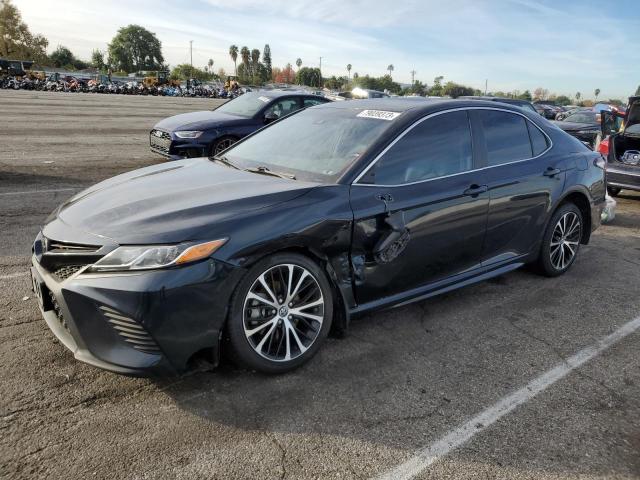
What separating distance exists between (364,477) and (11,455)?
1.60 m

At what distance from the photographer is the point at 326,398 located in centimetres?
300

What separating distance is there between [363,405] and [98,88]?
59.3m

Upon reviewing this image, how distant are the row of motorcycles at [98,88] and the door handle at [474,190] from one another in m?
54.4

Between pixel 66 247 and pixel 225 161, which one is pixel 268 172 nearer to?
pixel 225 161

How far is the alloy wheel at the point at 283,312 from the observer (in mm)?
3035

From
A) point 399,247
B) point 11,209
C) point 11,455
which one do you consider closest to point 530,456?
point 399,247

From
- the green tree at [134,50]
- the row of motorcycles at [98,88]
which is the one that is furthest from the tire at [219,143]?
the green tree at [134,50]

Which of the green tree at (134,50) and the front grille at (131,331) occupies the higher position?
the green tree at (134,50)

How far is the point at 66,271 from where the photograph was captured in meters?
2.85

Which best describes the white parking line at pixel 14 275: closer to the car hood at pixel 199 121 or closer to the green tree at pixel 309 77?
the car hood at pixel 199 121

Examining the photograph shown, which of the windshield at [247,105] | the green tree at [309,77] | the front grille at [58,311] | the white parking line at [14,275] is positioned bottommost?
the white parking line at [14,275]

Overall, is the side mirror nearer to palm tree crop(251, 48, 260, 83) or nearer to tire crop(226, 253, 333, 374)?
tire crop(226, 253, 333, 374)

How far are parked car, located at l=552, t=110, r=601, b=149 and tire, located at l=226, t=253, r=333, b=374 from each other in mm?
12687

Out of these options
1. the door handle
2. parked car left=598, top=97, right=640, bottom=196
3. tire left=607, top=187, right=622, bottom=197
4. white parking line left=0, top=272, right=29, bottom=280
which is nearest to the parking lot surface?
white parking line left=0, top=272, right=29, bottom=280
